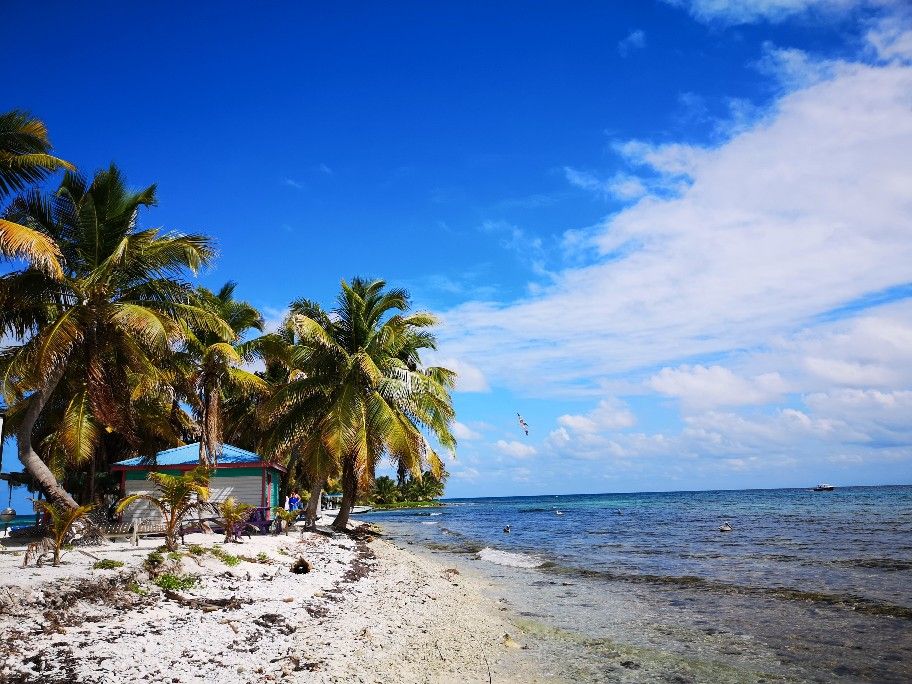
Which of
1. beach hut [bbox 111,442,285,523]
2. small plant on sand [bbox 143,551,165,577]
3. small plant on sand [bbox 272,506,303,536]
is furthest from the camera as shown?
beach hut [bbox 111,442,285,523]

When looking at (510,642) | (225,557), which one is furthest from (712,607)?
(225,557)

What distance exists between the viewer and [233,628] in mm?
8102

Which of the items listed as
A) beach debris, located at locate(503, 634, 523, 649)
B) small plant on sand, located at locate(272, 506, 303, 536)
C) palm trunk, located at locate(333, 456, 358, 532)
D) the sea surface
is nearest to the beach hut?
small plant on sand, located at locate(272, 506, 303, 536)

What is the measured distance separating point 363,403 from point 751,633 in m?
13.9

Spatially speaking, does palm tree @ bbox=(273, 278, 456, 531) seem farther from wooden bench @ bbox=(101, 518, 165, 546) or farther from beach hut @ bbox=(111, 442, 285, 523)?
wooden bench @ bbox=(101, 518, 165, 546)

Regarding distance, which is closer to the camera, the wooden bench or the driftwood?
the driftwood

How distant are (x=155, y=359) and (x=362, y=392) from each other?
7057 millimetres

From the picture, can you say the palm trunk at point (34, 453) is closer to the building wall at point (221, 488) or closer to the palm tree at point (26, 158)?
the palm tree at point (26, 158)

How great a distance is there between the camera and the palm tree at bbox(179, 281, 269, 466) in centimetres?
2105

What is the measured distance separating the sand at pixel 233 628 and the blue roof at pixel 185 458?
6321mm

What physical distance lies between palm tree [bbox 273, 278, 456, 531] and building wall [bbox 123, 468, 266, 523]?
2.44m

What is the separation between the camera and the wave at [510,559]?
22.4 metres

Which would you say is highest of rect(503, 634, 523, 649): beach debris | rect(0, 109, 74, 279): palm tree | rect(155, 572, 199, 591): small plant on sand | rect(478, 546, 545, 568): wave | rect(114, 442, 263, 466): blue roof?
rect(0, 109, 74, 279): palm tree

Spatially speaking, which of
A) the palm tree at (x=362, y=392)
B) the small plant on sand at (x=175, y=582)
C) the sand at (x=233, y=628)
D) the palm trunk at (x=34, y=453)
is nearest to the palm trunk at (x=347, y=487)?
the palm tree at (x=362, y=392)
